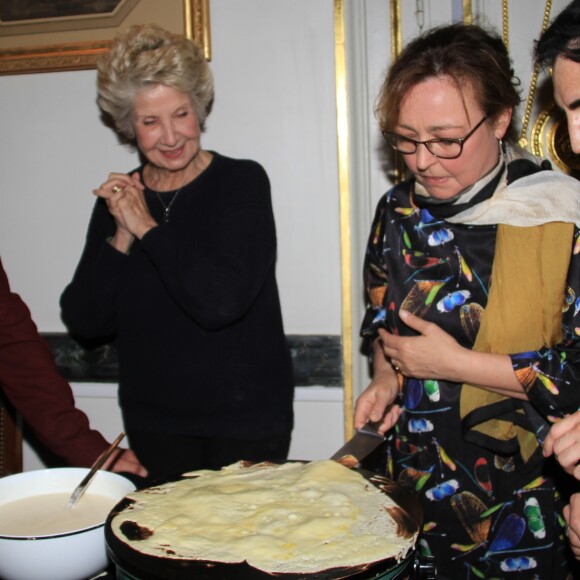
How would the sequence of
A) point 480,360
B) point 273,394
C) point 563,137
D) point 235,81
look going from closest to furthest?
point 480,360
point 273,394
point 563,137
point 235,81

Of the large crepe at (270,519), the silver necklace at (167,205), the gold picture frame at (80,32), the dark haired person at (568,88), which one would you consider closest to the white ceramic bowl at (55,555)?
the large crepe at (270,519)

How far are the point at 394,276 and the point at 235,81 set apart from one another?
981mm

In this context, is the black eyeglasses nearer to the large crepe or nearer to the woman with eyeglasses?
the woman with eyeglasses

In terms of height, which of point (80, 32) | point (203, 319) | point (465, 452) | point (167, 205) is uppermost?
point (80, 32)

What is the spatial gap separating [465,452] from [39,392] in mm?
926

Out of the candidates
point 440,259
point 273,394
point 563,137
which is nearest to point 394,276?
point 440,259

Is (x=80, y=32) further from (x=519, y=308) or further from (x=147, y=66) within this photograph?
(x=519, y=308)

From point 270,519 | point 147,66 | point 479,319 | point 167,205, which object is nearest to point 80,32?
point 147,66

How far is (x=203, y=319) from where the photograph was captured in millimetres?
1924

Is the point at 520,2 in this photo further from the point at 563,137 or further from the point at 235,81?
the point at 235,81

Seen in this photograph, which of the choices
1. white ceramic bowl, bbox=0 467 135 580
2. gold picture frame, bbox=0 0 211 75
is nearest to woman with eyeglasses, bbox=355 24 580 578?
white ceramic bowl, bbox=0 467 135 580

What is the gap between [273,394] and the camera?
205 centimetres

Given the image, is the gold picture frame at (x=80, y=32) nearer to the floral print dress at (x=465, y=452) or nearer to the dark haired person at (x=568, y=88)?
the floral print dress at (x=465, y=452)

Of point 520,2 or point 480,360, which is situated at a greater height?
point 520,2
